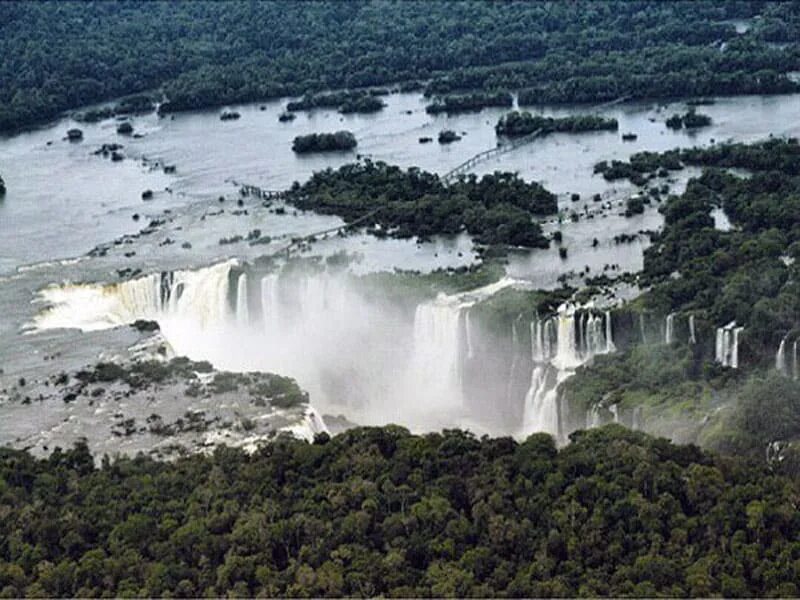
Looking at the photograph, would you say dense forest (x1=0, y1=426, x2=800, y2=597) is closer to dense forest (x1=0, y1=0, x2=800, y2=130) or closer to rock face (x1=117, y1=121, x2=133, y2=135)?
dense forest (x1=0, y1=0, x2=800, y2=130)

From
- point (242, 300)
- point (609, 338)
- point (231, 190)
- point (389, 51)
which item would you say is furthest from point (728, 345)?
point (389, 51)

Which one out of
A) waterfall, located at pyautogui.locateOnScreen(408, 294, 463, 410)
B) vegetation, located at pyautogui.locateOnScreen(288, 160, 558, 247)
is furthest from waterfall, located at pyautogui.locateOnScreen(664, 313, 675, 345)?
vegetation, located at pyautogui.locateOnScreen(288, 160, 558, 247)

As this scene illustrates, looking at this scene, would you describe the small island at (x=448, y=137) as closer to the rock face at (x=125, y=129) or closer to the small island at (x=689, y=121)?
the small island at (x=689, y=121)

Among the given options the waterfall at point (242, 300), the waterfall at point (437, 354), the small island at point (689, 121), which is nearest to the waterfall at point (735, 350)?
the waterfall at point (437, 354)

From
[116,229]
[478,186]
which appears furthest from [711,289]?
[116,229]

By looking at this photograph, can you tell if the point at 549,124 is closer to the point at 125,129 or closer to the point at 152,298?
the point at 125,129

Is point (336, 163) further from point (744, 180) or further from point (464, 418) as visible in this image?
point (464, 418)
